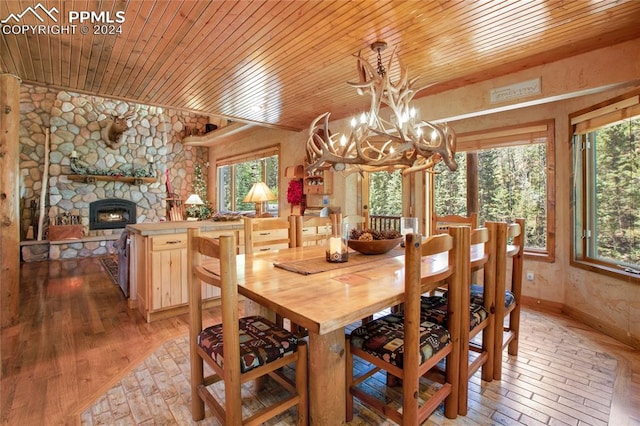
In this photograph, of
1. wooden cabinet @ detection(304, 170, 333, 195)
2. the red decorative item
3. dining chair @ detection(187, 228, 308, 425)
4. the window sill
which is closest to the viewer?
dining chair @ detection(187, 228, 308, 425)

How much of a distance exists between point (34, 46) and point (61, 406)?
269cm

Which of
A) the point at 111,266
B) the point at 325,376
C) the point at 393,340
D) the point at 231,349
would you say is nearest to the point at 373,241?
the point at 393,340

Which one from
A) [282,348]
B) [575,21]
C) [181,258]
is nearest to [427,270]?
[282,348]

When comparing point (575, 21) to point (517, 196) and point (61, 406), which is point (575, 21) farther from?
point (61, 406)

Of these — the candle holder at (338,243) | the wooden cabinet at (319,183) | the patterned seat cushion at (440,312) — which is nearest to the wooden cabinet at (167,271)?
the candle holder at (338,243)

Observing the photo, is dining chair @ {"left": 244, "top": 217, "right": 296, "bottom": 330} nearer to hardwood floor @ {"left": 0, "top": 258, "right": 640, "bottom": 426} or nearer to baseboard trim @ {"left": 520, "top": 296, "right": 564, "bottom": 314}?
hardwood floor @ {"left": 0, "top": 258, "right": 640, "bottom": 426}

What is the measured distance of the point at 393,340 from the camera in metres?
1.57

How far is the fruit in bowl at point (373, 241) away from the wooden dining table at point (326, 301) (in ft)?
0.91

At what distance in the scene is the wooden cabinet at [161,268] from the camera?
3059 mm

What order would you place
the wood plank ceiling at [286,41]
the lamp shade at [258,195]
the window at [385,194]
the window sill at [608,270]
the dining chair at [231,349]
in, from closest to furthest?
the dining chair at [231,349] < the wood plank ceiling at [286,41] < the window sill at [608,270] < the lamp shade at [258,195] < the window at [385,194]

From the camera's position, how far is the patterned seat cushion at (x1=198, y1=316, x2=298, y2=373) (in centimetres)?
142

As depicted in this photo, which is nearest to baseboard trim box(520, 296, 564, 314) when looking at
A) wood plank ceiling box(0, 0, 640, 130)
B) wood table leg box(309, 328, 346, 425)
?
wood plank ceiling box(0, 0, 640, 130)

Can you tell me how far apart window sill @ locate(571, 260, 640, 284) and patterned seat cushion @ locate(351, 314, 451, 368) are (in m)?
2.14

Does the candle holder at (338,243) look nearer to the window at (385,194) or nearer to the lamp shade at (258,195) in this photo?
the lamp shade at (258,195)
